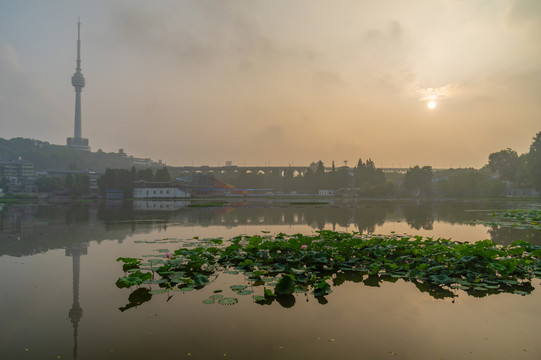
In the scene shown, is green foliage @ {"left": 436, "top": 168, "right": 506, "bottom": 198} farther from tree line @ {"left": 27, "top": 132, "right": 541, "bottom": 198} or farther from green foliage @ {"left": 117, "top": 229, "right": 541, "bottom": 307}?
green foliage @ {"left": 117, "top": 229, "right": 541, "bottom": 307}

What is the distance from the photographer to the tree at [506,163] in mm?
108188

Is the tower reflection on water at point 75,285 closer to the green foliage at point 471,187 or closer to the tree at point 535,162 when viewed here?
the tree at point 535,162

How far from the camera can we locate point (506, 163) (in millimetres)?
113250

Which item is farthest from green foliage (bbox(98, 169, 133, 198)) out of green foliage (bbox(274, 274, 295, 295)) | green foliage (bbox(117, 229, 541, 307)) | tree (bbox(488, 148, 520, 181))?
tree (bbox(488, 148, 520, 181))

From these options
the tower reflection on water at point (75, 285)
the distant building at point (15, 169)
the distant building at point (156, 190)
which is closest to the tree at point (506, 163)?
the distant building at point (156, 190)

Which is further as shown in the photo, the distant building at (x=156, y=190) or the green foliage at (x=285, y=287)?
the distant building at (x=156, y=190)

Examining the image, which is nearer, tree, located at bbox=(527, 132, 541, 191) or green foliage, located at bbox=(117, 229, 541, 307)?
green foliage, located at bbox=(117, 229, 541, 307)

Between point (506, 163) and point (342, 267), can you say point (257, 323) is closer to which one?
point (342, 267)

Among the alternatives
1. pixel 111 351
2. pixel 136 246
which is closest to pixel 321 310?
pixel 111 351

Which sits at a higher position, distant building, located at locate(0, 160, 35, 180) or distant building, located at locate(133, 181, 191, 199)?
distant building, located at locate(0, 160, 35, 180)

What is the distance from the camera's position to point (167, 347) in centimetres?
630

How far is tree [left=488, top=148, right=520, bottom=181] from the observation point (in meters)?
108

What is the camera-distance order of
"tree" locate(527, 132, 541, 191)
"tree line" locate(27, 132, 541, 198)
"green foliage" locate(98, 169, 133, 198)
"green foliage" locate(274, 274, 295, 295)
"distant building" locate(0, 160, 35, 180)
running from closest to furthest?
→ "green foliage" locate(274, 274, 295, 295) < "tree" locate(527, 132, 541, 191) < "tree line" locate(27, 132, 541, 198) < "green foliage" locate(98, 169, 133, 198) < "distant building" locate(0, 160, 35, 180)

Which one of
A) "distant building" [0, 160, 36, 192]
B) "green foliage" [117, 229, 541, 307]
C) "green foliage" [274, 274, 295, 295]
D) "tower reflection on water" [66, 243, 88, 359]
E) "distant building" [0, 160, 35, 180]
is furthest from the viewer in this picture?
"distant building" [0, 160, 35, 180]
